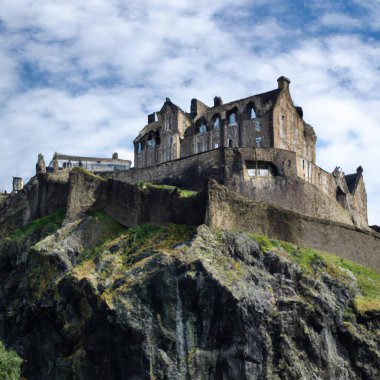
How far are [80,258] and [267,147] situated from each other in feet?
57.1

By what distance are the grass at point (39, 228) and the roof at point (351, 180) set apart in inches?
1059

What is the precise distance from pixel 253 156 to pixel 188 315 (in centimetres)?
1846

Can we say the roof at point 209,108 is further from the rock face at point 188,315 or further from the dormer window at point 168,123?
the rock face at point 188,315

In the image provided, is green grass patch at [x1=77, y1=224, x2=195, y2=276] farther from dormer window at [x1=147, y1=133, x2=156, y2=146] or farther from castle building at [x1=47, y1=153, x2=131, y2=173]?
castle building at [x1=47, y1=153, x2=131, y2=173]

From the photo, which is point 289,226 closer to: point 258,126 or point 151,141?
point 258,126

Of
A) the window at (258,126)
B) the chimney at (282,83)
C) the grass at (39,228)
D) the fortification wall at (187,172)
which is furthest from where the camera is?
the chimney at (282,83)

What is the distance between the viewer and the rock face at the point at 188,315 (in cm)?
3422

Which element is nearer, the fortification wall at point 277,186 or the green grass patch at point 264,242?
the green grass patch at point 264,242

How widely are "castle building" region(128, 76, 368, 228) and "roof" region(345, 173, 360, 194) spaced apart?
0.28 ft

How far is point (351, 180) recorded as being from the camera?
6575 centimetres

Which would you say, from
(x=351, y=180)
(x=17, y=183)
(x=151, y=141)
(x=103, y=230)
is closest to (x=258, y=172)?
(x=103, y=230)

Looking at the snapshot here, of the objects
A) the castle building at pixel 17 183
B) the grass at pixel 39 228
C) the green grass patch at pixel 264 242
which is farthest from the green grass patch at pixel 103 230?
the castle building at pixel 17 183

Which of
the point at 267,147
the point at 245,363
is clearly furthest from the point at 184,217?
the point at 267,147

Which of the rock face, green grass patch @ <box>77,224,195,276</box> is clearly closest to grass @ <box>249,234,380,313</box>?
the rock face
